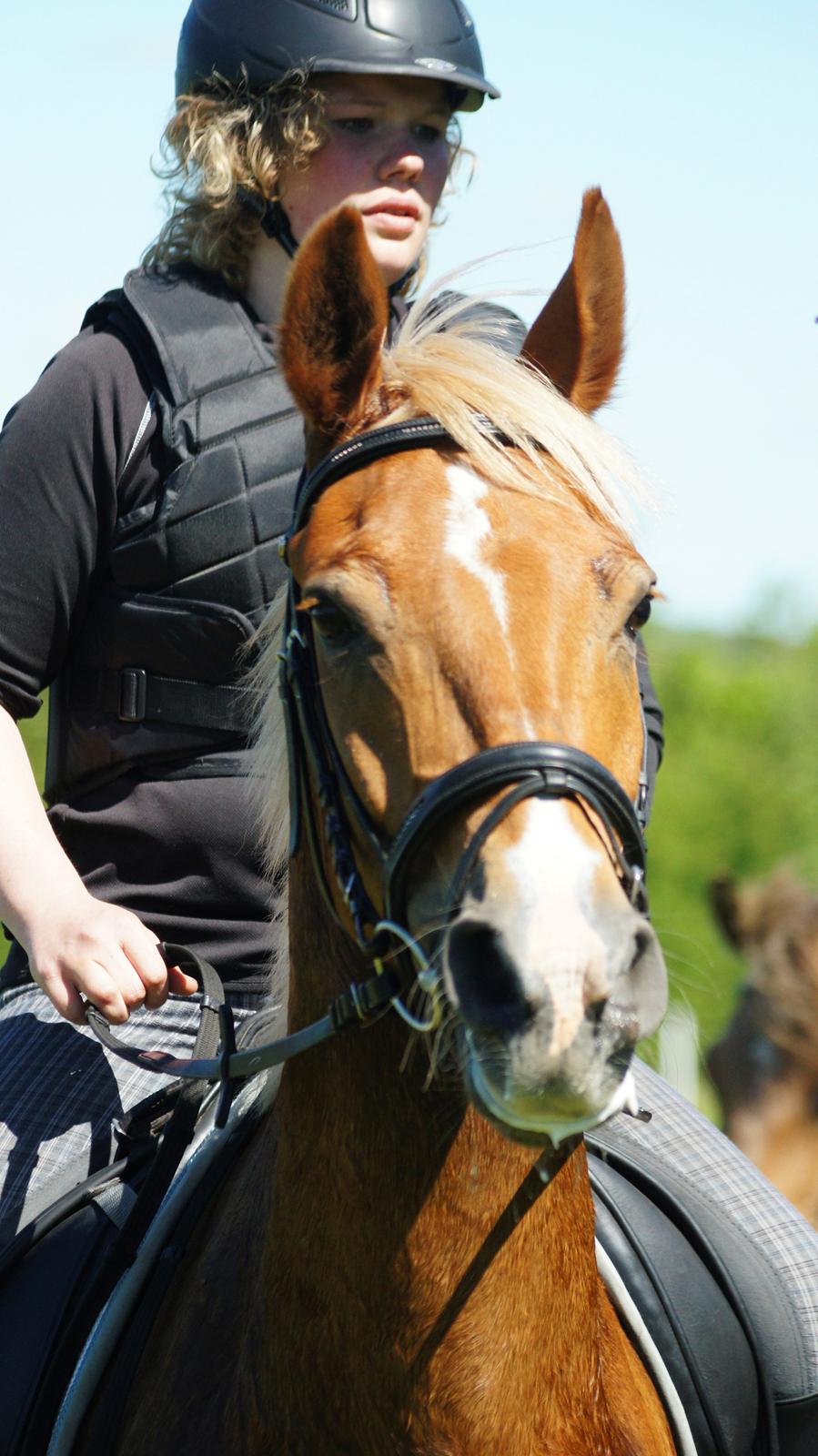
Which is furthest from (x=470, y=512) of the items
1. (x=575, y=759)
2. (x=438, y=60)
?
(x=438, y=60)

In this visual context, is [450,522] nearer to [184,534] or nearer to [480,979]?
[480,979]

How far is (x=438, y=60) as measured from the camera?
147 inches

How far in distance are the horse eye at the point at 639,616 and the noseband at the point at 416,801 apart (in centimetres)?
24

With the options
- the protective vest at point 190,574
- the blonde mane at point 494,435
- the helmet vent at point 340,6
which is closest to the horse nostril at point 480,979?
the blonde mane at point 494,435

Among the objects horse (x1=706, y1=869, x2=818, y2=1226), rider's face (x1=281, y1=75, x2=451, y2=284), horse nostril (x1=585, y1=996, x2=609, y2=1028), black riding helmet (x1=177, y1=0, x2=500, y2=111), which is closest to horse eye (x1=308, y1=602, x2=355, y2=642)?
horse nostril (x1=585, y1=996, x2=609, y2=1028)

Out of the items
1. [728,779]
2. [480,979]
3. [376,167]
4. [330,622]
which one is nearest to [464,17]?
[376,167]

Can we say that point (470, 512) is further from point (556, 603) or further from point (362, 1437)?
point (362, 1437)

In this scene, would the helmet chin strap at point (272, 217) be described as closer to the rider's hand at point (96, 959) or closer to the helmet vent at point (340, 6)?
the helmet vent at point (340, 6)

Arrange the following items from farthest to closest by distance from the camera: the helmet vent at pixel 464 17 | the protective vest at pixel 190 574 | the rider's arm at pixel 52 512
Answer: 1. the helmet vent at pixel 464 17
2. the protective vest at pixel 190 574
3. the rider's arm at pixel 52 512

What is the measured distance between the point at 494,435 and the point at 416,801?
689 millimetres

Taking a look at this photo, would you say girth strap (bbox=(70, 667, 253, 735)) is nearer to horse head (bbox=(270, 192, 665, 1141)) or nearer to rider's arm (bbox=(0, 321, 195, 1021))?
rider's arm (bbox=(0, 321, 195, 1021))

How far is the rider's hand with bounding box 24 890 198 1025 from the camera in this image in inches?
107

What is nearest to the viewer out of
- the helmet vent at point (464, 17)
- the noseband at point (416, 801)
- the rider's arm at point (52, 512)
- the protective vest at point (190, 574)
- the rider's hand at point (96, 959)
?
the noseband at point (416, 801)

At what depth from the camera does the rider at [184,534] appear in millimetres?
3316
